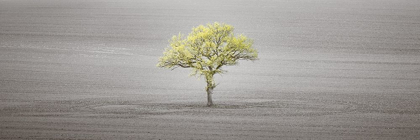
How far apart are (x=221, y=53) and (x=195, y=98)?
6053 millimetres

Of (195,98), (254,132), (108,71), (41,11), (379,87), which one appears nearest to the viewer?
(254,132)

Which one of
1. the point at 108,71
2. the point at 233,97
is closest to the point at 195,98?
the point at 233,97

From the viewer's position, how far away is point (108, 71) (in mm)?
A: 37062

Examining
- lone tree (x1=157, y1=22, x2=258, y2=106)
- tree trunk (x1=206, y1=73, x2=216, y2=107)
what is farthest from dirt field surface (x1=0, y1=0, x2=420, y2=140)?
lone tree (x1=157, y1=22, x2=258, y2=106)

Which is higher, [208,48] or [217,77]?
[208,48]

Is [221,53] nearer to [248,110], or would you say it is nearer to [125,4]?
[248,110]

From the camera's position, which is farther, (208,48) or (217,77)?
(217,77)

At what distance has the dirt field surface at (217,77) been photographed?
2427 centimetres

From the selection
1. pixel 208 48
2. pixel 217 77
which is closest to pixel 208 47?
pixel 208 48

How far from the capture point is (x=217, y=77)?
36.7m

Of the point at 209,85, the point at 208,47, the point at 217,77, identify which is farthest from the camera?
the point at 217,77

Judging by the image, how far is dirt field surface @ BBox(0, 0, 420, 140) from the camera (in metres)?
24.3

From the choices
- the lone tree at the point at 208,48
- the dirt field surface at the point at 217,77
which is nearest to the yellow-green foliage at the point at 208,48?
the lone tree at the point at 208,48

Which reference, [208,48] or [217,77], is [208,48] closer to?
[208,48]
